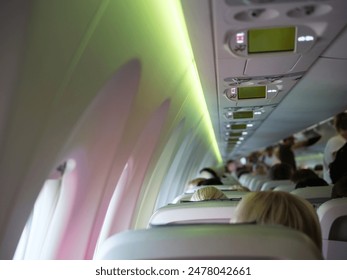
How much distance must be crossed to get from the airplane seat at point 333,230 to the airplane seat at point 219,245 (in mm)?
1194

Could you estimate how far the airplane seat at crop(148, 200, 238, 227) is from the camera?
2.51 meters

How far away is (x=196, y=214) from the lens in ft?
8.28

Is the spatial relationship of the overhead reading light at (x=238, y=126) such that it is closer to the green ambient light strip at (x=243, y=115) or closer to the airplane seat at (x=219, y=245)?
the green ambient light strip at (x=243, y=115)

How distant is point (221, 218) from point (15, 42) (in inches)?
57.6

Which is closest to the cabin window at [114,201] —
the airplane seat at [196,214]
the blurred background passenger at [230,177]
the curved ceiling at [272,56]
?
the curved ceiling at [272,56]

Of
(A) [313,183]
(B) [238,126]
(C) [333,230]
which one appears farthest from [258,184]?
(C) [333,230]

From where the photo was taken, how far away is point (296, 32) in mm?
3174

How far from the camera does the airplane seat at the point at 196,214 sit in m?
2.51

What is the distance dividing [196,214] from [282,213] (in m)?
0.74

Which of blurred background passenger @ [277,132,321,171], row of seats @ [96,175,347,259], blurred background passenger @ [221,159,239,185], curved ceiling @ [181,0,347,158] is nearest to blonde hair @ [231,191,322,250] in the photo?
row of seats @ [96,175,347,259]

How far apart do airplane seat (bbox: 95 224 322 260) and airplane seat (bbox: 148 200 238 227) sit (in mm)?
1021

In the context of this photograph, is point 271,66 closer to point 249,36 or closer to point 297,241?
point 249,36

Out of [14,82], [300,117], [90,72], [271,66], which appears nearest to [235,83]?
[271,66]

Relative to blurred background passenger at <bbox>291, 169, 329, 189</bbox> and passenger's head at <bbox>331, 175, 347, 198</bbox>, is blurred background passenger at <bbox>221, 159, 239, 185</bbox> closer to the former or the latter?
blurred background passenger at <bbox>291, 169, 329, 189</bbox>
